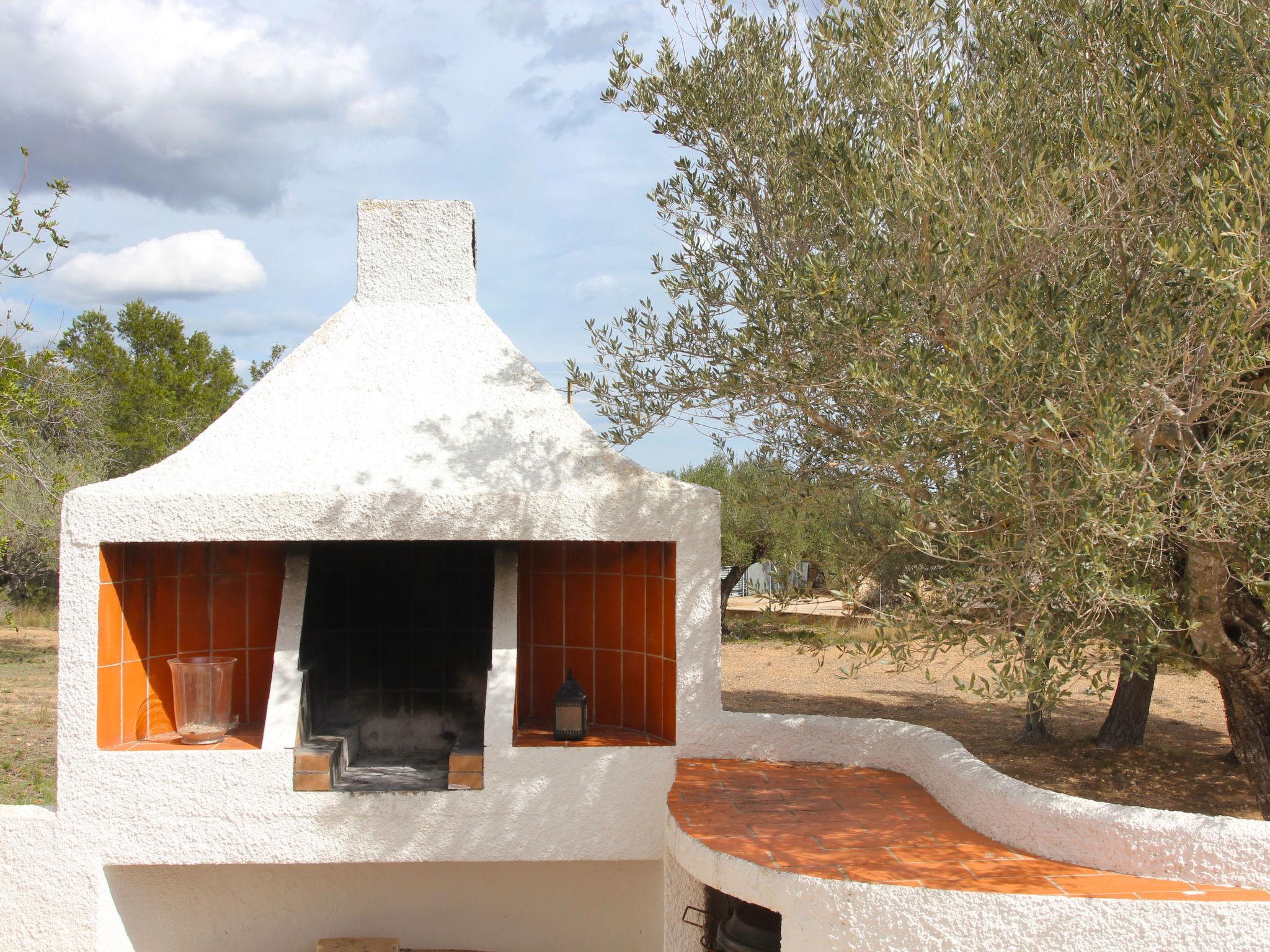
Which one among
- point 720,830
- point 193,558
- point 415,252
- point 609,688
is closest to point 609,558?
point 609,688

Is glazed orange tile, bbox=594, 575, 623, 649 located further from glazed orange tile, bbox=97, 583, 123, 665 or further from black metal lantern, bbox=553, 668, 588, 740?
glazed orange tile, bbox=97, 583, 123, 665

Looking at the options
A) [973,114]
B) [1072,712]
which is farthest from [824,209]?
[1072,712]

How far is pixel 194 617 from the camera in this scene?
7.45 m

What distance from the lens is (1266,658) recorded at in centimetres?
627

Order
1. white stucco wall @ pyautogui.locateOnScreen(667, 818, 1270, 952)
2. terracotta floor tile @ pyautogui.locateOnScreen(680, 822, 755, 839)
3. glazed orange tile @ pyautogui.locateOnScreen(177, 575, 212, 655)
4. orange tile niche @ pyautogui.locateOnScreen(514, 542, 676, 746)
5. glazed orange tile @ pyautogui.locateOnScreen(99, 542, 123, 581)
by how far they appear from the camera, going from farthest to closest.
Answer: glazed orange tile @ pyautogui.locateOnScreen(177, 575, 212, 655), orange tile niche @ pyautogui.locateOnScreen(514, 542, 676, 746), glazed orange tile @ pyautogui.locateOnScreen(99, 542, 123, 581), terracotta floor tile @ pyautogui.locateOnScreen(680, 822, 755, 839), white stucco wall @ pyautogui.locateOnScreen(667, 818, 1270, 952)

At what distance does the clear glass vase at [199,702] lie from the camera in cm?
662

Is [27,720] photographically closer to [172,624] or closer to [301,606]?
[172,624]

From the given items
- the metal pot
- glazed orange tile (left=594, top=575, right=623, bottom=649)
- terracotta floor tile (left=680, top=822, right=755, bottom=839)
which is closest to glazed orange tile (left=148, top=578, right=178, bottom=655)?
glazed orange tile (left=594, top=575, right=623, bottom=649)

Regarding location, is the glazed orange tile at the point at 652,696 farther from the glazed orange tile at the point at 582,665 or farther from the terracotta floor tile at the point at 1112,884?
the terracotta floor tile at the point at 1112,884

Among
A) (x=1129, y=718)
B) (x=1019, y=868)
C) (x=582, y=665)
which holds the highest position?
(x=582, y=665)

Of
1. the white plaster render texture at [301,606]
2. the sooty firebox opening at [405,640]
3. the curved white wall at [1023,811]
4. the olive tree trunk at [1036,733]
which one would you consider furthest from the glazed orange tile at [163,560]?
the olive tree trunk at [1036,733]

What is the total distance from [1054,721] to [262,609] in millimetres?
10044

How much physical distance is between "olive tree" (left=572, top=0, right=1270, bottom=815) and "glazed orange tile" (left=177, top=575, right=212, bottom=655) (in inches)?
137

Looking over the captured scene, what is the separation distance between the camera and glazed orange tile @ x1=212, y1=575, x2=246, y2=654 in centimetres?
759
